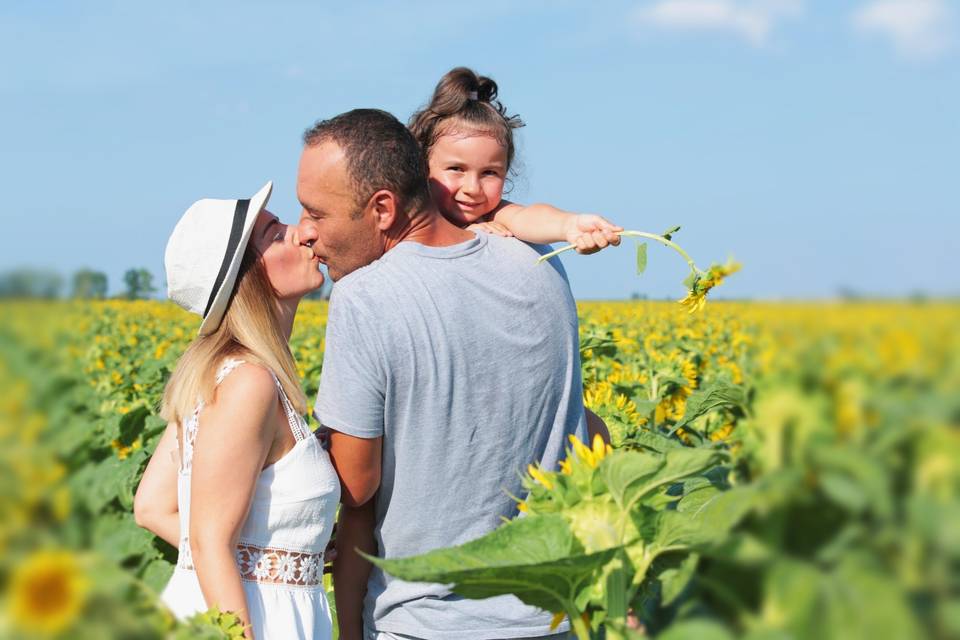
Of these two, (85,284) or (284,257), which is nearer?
(85,284)

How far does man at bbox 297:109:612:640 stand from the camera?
241cm

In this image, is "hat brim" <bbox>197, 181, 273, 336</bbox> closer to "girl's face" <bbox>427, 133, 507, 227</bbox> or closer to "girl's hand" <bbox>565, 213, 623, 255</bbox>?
"girl's face" <bbox>427, 133, 507, 227</bbox>

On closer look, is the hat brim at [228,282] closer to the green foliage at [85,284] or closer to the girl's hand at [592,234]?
the girl's hand at [592,234]

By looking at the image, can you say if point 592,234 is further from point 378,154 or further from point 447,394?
point 378,154

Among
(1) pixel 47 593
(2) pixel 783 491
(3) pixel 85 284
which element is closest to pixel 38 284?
(3) pixel 85 284

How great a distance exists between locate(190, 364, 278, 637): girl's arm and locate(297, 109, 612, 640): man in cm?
20

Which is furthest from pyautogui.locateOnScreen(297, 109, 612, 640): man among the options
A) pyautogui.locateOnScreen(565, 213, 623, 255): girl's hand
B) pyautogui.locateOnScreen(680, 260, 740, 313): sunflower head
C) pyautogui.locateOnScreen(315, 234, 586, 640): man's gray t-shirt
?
pyautogui.locateOnScreen(680, 260, 740, 313): sunflower head

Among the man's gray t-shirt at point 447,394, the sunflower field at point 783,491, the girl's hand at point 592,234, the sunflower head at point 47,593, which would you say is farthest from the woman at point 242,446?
the sunflower head at point 47,593

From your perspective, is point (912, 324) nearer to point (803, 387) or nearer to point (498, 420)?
point (803, 387)

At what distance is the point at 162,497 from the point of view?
9.02 feet

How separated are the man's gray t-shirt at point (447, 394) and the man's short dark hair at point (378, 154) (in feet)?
0.56

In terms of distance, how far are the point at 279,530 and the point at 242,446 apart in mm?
264

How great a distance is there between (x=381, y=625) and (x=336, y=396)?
0.61m

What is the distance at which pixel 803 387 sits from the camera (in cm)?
59
